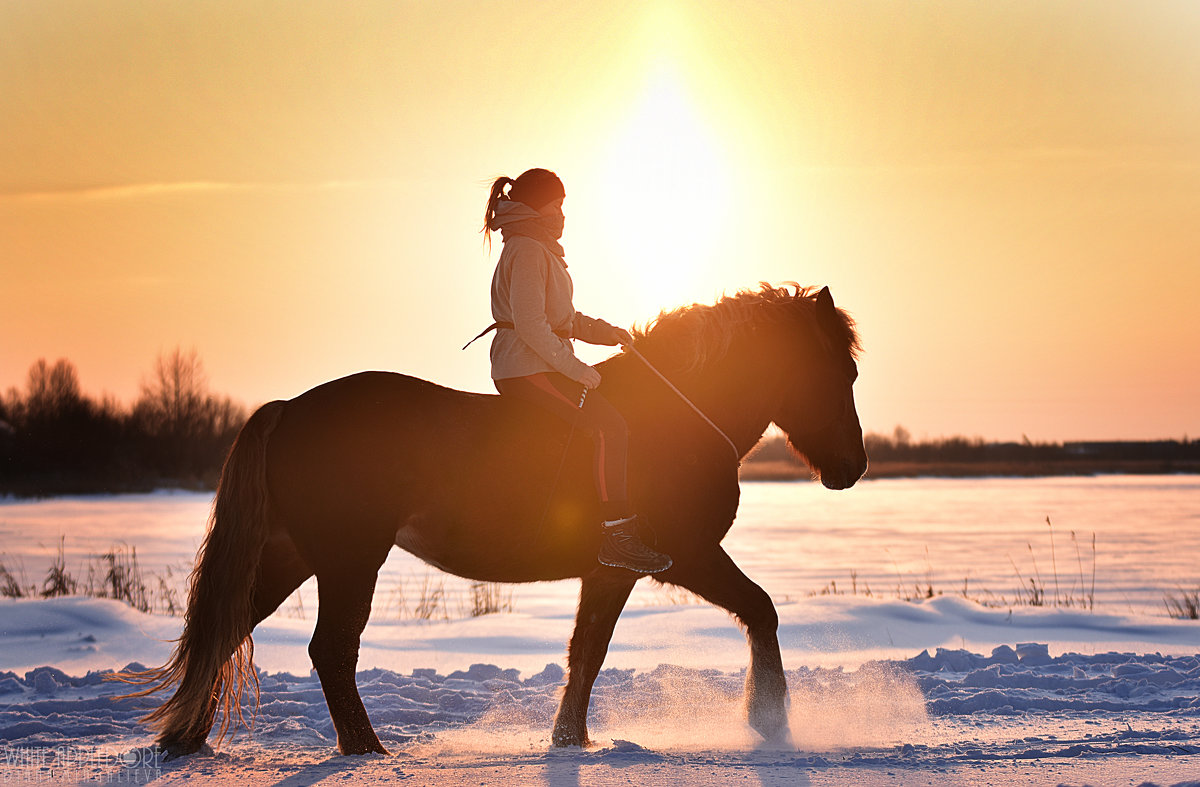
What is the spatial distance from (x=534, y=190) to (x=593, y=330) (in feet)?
3.06

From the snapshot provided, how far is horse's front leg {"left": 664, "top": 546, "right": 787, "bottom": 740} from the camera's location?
566 centimetres

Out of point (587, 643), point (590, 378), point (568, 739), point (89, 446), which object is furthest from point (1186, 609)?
point (89, 446)

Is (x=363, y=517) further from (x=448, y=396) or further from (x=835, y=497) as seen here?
(x=835, y=497)

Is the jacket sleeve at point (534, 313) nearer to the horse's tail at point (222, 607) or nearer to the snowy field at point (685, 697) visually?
the horse's tail at point (222, 607)

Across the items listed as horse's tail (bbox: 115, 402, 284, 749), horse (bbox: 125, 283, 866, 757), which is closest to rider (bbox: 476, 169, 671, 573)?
horse (bbox: 125, 283, 866, 757)

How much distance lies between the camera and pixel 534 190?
5547 mm

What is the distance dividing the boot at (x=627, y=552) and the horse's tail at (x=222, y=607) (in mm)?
1823

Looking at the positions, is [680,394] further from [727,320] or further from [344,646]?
[344,646]

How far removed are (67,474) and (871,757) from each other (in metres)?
58.9

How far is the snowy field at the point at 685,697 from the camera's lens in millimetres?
4766

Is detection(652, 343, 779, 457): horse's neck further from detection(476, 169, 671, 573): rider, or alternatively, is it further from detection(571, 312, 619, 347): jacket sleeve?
detection(476, 169, 671, 573): rider

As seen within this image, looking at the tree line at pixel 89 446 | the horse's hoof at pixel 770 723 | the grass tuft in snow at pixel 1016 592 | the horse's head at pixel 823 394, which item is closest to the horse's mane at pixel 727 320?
A: the horse's head at pixel 823 394

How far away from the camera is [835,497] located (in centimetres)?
4209

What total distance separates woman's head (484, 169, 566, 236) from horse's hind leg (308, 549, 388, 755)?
2094mm
